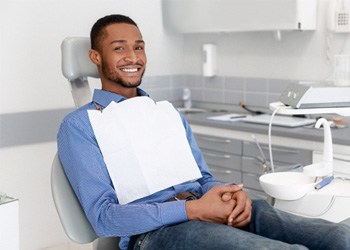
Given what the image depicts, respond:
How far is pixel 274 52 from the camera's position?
12.4 feet

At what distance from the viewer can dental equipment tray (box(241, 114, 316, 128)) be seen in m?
3.29

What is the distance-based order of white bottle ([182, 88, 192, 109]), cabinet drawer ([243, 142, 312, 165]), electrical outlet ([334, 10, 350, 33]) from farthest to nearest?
white bottle ([182, 88, 192, 109]) → electrical outlet ([334, 10, 350, 33]) → cabinet drawer ([243, 142, 312, 165])

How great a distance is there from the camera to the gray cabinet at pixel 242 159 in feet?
10.4

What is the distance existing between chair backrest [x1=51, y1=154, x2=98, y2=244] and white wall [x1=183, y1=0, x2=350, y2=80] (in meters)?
2.18

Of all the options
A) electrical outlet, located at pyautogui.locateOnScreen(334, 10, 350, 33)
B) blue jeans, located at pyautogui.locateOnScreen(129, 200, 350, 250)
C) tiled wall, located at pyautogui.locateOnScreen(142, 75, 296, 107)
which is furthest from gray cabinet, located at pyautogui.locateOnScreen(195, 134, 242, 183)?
blue jeans, located at pyautogui.locateOnScreen(129, 200, 350, 250)

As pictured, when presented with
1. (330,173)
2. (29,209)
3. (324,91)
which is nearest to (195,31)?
(29,209)

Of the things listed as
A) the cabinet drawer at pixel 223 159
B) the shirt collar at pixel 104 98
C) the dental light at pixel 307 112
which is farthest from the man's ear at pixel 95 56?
the cabinet drawer at pixel 223 159

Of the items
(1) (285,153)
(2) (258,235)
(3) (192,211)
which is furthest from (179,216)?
(1) (285,153)

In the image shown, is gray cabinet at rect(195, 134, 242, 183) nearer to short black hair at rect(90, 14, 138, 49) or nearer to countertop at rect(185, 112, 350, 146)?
countertop at rect(185, 112, 350, 146)

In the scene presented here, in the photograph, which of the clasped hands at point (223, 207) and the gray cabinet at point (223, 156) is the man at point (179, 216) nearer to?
the clasped hands at point (223, 207)

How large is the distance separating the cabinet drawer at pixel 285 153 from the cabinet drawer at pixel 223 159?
10 cm

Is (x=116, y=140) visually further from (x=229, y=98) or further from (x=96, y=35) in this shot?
(x=229, y=98)

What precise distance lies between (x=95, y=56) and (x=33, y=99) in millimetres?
1212

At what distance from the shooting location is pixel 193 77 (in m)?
4.30
